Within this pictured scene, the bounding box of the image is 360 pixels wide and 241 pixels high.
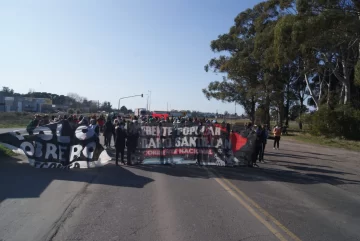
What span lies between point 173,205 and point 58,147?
656cm

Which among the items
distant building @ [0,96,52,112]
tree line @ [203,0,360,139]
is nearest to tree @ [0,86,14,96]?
distant building @ [0,96,52,112]

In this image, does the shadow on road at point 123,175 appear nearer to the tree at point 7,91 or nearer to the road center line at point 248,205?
the road center line at point 248,205

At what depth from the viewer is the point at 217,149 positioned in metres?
13.5

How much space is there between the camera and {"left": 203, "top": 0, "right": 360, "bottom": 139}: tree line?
23406mm

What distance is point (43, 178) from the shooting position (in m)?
9.66

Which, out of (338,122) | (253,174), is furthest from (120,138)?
(338,122)

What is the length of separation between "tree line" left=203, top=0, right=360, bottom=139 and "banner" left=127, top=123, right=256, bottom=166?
13.0m

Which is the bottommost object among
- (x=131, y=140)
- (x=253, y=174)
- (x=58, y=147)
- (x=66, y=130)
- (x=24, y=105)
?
(x=253, y=174)

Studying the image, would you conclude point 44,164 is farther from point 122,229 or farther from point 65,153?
point 122,229

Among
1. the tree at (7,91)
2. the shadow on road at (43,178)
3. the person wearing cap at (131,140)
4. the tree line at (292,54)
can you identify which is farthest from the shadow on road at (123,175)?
the tree at (7,91)

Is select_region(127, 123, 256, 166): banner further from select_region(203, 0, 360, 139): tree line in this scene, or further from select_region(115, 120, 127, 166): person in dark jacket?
select_region(203, 0, 360, 139): tree line

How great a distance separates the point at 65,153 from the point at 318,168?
33.4 ft

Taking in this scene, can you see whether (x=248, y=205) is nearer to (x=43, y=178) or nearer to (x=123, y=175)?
(x=123, y=175)

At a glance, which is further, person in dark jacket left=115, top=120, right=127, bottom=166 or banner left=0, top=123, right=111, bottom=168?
person in dark jacket left=115, top=120, right=127, bottom=166
